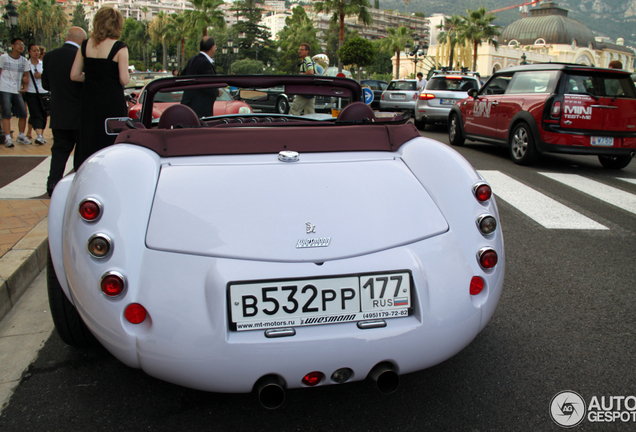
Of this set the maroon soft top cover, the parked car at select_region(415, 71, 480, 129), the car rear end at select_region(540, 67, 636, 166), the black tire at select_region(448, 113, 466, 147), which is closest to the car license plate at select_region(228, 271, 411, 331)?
the maroon soft top cover

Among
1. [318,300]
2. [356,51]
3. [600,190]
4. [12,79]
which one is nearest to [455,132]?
[600,190]

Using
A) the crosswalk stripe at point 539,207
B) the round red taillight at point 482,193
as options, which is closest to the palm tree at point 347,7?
the crosswalk stripe at point 539,207

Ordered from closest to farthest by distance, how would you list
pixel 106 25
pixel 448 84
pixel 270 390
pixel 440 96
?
pixel 270 390 < pixel 106 25 < pixel 440 96 < pixel 448 84

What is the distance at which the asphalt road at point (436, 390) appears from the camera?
81.7 inches

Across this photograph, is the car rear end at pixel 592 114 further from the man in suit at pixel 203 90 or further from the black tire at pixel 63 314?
the black tire at pixel 63 314

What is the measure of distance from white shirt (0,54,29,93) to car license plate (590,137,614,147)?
372 inches

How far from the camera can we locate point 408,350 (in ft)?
6.27

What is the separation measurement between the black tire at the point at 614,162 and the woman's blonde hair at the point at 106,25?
8062mm

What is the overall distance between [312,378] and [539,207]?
16.4 ft

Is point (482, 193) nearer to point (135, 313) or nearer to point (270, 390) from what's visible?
point (270, 390)

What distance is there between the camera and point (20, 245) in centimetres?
386

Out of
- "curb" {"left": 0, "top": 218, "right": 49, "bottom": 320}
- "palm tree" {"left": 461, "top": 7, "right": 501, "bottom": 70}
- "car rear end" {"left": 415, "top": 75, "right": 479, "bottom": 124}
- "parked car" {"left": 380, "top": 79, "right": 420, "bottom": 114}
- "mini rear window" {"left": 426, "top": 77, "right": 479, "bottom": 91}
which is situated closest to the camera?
"curb" {"left": 0, "top": 218, "right": 49, "bottom": 320}

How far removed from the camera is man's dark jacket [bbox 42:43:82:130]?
5625mm

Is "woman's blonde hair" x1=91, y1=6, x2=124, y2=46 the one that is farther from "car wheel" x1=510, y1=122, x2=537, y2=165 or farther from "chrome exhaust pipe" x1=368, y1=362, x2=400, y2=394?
"car wheel" x1=510, y1=122, x2=537, y2=165
